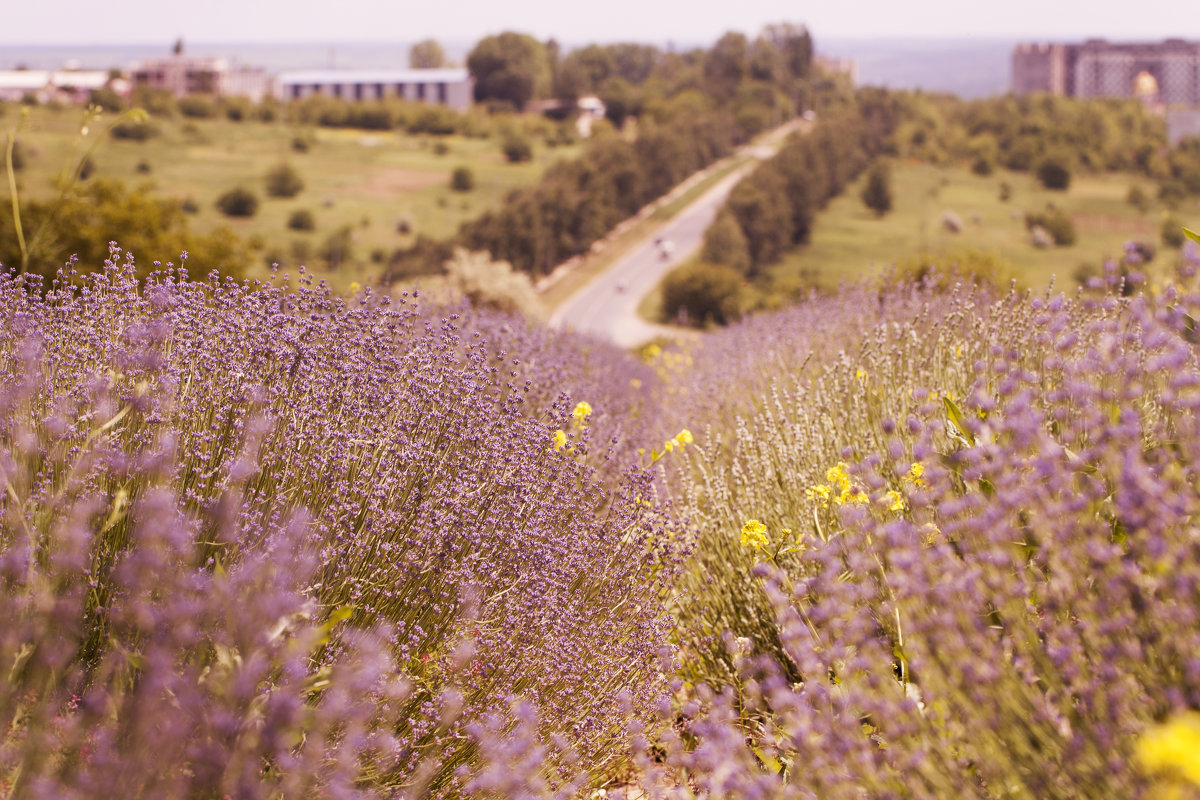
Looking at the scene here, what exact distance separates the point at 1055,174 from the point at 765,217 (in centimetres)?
3719

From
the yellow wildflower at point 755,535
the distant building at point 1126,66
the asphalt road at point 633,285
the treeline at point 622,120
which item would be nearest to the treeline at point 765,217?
the asphalt road at point 633,285

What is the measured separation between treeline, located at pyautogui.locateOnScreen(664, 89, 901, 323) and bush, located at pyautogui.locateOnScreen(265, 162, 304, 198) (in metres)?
26.2

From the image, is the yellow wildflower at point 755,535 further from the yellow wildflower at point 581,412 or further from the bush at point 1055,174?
the bush at point 1055,174

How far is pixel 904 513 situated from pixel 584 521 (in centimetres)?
101

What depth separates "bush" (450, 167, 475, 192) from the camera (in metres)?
58.2

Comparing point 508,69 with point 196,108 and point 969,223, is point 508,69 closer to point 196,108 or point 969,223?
point 196,108

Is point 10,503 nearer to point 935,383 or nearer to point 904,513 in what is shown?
point 904,513

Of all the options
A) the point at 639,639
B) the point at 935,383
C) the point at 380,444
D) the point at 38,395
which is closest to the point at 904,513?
the point at 639,639

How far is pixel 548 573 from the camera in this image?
244 cm

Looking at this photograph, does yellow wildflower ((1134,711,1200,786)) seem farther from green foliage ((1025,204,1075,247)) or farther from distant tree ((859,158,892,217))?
distant tree ((859,158,892,217))

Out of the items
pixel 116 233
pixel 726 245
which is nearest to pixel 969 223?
pixel 726 245

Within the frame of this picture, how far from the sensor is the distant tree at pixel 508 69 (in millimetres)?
101688

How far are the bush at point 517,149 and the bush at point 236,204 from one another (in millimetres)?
25115

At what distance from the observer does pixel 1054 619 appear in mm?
1663
